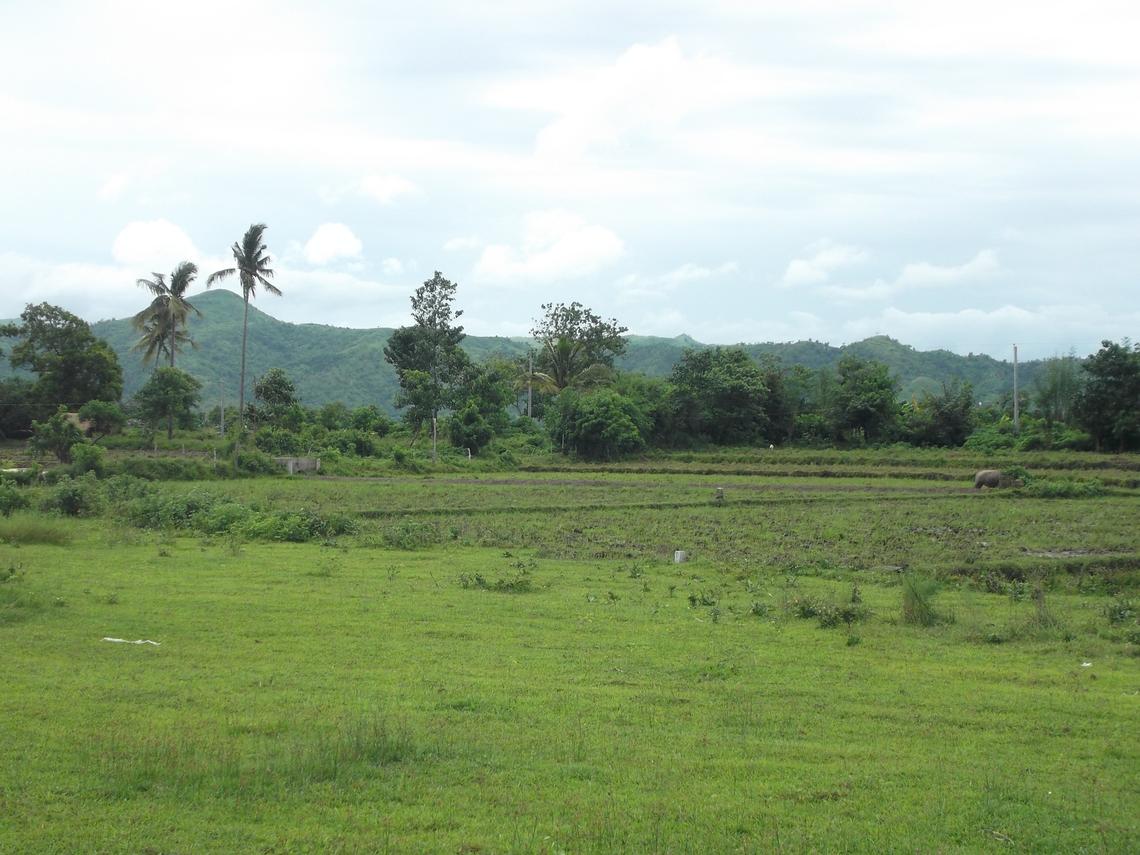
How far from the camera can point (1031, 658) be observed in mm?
12656

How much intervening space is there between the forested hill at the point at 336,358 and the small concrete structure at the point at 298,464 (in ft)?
184

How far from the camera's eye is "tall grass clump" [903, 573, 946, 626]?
1479cm

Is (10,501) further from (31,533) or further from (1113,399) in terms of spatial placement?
(1113,399)

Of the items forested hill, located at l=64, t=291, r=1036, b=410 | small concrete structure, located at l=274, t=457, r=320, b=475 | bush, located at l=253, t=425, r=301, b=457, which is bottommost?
small concrete structure, located at l=274, t=457, r=320, b=475

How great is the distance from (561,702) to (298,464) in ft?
137

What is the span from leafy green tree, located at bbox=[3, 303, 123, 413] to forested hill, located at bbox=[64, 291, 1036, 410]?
3533 centimetres

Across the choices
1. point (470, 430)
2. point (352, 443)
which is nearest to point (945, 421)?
point (470, 430)

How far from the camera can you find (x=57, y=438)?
45219 mm

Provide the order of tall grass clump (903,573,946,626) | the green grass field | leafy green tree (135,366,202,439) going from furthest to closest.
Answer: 1. leafy green tree (135,366,202,439)
2. tall grass clump (903,573,946,626)
3. the green grass field

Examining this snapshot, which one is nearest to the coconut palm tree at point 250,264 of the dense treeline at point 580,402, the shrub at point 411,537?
the dense treeline at point 580,402

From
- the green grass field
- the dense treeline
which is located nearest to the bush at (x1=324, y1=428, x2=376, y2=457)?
the dense treeline

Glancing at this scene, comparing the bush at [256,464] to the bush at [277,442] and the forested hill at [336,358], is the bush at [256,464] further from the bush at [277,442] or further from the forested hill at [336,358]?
the forested hill at [336,358]

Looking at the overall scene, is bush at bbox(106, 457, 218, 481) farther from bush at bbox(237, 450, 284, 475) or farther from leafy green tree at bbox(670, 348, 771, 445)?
leafy green tree at bbox(670, 348, 771, 445)

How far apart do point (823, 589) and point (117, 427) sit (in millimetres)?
51801
